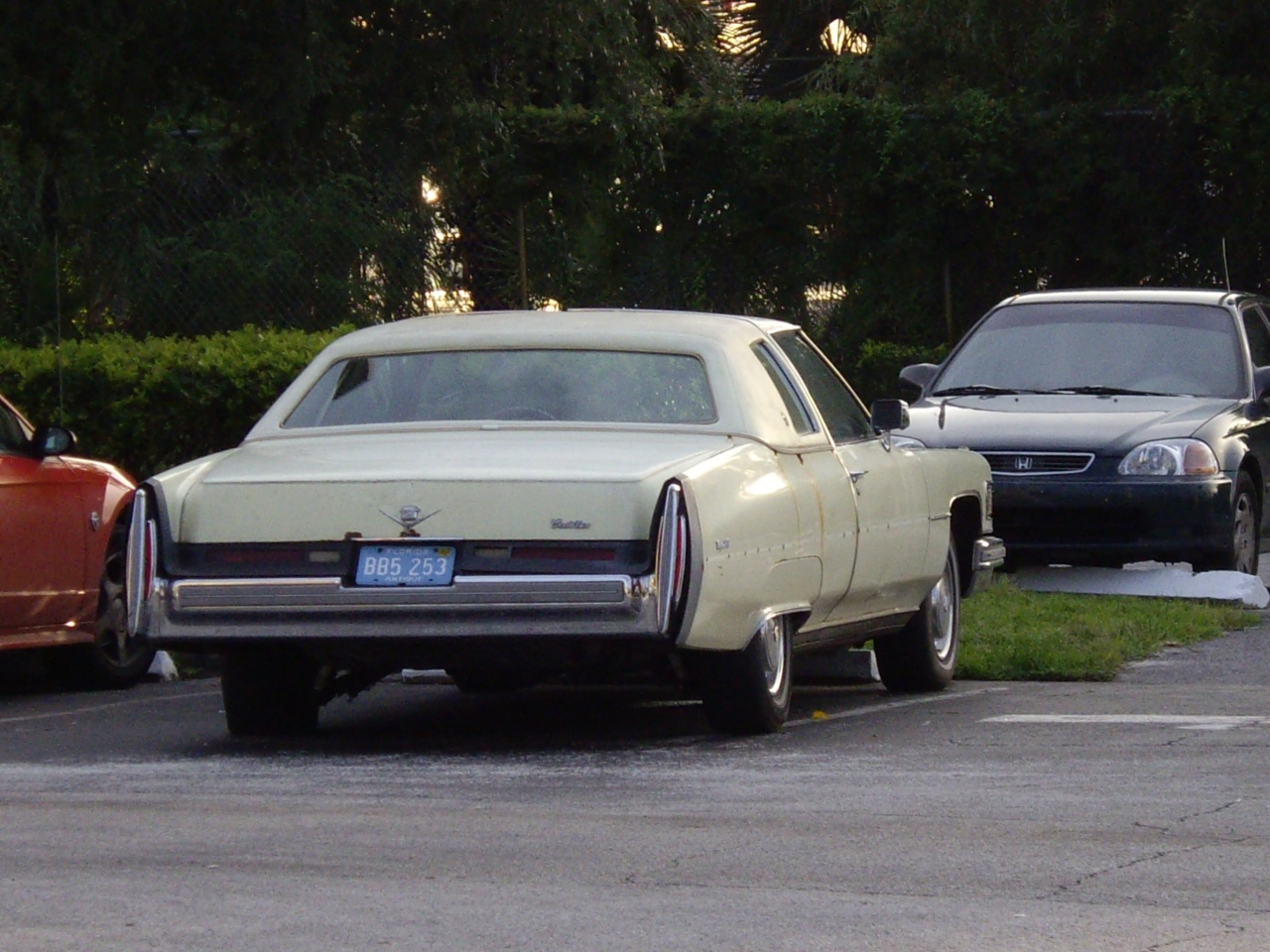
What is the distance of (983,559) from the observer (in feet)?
36.3

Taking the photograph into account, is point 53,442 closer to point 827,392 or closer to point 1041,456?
point 827,392

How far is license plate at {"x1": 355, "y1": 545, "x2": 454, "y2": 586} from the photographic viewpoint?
8172 mm

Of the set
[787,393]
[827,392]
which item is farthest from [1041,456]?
[787,393]

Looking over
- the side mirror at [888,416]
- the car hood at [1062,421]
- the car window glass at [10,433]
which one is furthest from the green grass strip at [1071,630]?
the car window glass at [10,433]

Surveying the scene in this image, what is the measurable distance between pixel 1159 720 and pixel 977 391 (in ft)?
19.6

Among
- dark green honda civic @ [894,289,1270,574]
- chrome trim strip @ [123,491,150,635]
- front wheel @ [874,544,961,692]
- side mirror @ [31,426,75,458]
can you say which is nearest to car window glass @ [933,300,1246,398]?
dark green honda civic @ [894,289,1270,574]

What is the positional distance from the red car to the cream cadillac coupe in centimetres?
204

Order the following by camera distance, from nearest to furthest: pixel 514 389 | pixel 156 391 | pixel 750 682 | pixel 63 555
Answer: pixel 750 682, pixel 514 389, pixel 63 555, pixel 156 391

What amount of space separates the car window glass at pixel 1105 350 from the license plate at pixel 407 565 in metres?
7.23

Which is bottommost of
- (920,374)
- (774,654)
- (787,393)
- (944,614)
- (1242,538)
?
(1242,538)

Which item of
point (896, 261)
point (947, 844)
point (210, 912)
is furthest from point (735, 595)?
point (896, 261)

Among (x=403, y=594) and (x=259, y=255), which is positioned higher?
(x=259, y=255)

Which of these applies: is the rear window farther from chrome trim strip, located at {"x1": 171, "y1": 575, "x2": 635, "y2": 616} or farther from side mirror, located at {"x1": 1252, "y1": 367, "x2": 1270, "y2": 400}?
side mirror, located at {"x1": 1252, "y1": 367, "x2": 1270, "y2": 400}

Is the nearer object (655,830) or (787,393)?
(655,830)
